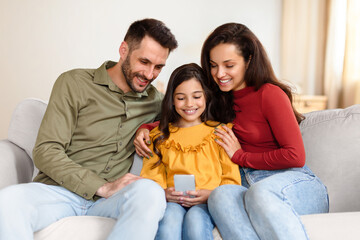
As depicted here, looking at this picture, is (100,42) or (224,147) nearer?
(224,147)

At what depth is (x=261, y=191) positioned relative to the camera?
124 centimetres

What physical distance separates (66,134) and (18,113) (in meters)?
0.41

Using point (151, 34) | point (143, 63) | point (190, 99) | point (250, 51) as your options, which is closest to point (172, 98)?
point (190, 99)

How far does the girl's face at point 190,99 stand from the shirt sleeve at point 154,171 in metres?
0.25

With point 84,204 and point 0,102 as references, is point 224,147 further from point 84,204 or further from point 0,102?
point 0,102

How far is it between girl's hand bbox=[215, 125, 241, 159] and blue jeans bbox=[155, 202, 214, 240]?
0.29 metres

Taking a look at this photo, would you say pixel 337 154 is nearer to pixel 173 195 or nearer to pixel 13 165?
pixel 173 195

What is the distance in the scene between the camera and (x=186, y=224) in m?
1.34

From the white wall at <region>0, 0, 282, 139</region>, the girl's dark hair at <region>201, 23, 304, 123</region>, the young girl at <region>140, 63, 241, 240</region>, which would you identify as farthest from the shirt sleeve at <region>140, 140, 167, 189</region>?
the white wall at <region>0, 0, 282, 139</region>

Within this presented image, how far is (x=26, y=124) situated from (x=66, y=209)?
62 centimetres

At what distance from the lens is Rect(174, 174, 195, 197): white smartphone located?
1.44 m

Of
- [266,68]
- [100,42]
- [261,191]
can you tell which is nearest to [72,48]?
[100,42]

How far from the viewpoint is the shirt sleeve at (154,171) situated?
5.29ft

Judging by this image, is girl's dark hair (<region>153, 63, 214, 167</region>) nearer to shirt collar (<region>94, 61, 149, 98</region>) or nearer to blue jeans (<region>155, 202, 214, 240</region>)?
shirt collar (<region>94, 61, 149, 98</region>)
